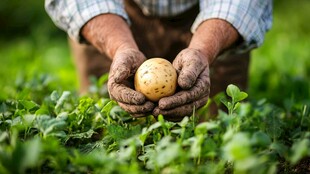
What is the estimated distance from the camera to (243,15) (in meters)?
2.57

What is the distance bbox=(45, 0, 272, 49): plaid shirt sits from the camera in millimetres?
2551

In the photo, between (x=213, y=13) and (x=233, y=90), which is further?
(x=213, y=13)

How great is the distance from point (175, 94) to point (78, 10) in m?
0.85

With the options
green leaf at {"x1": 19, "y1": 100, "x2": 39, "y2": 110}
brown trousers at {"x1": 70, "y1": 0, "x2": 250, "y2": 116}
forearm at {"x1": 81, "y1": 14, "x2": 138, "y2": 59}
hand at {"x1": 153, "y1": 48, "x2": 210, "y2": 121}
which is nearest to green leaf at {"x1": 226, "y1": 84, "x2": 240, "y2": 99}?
hand at {"x1": 153, "y1": 48, "x2": 210, "y2": 121}

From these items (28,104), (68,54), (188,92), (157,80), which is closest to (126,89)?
(157,80)

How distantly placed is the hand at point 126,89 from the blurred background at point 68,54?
2.64 feet

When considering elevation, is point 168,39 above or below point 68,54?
above

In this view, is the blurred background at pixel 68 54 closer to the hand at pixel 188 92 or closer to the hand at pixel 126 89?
the hand at pixel 188 92

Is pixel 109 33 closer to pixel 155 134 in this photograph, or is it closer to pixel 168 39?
pixel 155 134

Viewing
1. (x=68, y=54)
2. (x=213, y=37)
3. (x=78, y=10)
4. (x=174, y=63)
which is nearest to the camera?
(x=174, y=63)

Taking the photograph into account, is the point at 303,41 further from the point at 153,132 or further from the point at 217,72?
the point at 153,132

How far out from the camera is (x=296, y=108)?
260 cm

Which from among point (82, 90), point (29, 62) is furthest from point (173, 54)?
point (29, 62)

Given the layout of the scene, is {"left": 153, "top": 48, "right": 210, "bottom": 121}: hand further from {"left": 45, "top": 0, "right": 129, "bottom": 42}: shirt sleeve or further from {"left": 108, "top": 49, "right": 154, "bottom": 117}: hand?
{"left": 45, "top": 0, "right": 129, "bottom": 42}: shirt sleeve
